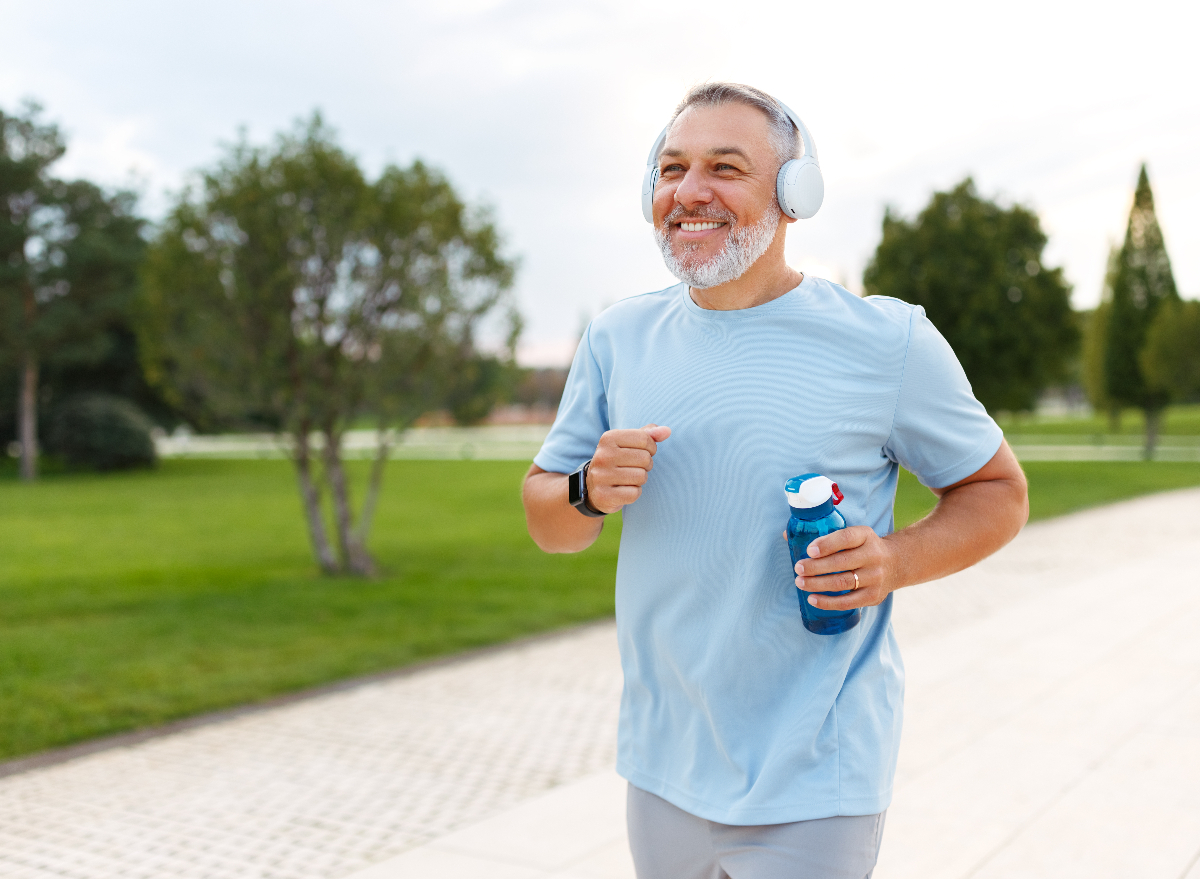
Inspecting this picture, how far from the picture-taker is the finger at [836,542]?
161 centimetres

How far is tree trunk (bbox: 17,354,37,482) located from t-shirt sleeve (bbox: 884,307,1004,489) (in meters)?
35.8

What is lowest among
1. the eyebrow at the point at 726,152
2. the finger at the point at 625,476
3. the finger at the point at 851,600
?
the finger at the point at 851,600

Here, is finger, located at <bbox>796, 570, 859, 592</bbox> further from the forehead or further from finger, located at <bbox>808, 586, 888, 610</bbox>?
the forehead

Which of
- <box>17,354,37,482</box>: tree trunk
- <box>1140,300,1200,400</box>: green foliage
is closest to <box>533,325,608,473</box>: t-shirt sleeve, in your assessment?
<box>17,354,37,482</box>: tree trunk

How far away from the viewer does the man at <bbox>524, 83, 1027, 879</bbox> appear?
5.83 ft

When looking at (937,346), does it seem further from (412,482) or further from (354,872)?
(412,482)

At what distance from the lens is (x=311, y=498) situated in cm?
1162

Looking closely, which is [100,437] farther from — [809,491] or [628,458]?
[809,491]

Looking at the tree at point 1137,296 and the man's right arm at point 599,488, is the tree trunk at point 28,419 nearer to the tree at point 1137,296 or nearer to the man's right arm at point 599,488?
the man's right arm at point 599,488

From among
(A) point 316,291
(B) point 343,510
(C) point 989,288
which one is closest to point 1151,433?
(C) point 989,288

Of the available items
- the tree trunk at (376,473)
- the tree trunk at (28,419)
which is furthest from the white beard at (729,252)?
the tree trunk at (28,419)

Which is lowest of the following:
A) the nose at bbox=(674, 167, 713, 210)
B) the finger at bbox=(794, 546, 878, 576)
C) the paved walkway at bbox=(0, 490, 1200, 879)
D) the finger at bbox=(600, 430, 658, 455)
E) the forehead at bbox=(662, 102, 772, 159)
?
the paved walkway at bbox=(0, 490, 1200, 879)

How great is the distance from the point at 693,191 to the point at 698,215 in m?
0.04

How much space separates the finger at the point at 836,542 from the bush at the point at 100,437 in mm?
37287
